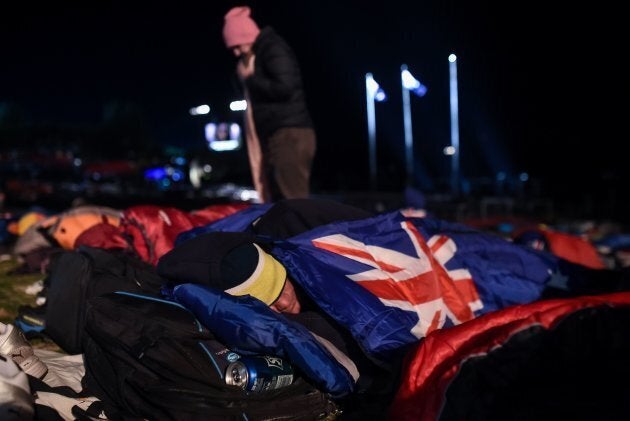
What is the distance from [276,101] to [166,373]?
236 centimetres

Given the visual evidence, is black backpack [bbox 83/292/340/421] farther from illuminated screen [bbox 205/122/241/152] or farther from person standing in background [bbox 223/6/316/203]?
illuminated screen [bbox 205/122/241/152]

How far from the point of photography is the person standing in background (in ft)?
11.4

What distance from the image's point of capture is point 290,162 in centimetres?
355

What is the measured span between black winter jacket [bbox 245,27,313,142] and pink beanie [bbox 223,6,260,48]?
88mm

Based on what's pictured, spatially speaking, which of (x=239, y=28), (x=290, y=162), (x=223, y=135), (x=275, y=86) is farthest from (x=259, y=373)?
(x=223, y=135)

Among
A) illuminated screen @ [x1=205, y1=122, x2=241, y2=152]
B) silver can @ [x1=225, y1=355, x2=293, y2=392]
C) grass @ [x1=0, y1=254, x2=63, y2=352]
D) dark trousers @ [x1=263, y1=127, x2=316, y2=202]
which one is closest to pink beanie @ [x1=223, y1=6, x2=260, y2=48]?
dark trousers @ [x1=263, y1=127, x2=316, y2=202]

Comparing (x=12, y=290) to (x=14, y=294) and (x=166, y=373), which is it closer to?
(x=14, y=294)

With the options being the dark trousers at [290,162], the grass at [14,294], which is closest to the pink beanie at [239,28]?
the dark trousers at [290,162]

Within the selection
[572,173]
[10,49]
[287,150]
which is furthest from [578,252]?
[10,49]

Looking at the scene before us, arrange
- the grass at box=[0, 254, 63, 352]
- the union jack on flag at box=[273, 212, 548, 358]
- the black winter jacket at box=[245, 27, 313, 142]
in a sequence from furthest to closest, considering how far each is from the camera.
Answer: the black winter jacket at box=[245, 27, 313, 142], the grass at box=[0, 254, 63, 352], the union jack on flag at box=[273, 212, 548, 358]

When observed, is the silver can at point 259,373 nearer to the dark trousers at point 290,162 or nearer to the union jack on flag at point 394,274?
the union jack on flag at point 394,274

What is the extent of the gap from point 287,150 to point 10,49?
1261cm

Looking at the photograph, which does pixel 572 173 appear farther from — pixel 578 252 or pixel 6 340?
pixel 6 340

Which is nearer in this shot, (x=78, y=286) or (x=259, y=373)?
(x=259, y=373)
